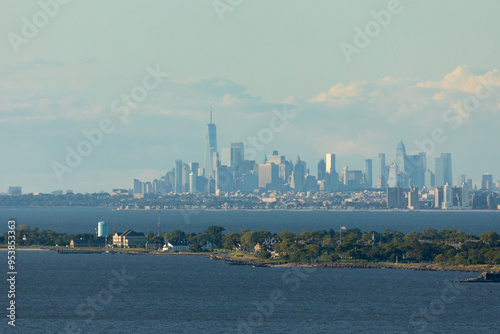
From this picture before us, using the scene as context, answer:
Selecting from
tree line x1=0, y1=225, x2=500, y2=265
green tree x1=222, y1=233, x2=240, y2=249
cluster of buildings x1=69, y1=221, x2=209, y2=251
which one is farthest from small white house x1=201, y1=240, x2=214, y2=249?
green tree x1=222, y1=233, x2=240, y2=249

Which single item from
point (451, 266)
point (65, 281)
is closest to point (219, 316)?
point (65, 281)

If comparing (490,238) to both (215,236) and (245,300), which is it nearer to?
(215,236)

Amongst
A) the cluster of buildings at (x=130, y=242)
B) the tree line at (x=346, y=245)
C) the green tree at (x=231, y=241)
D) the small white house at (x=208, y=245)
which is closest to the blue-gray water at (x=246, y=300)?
the tree line at (x=346, y=245)

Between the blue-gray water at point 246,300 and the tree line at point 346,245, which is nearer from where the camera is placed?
the blue-gray water at point 246,300

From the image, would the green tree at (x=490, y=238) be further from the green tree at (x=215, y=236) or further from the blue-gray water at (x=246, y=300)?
the green tree at (x=215, y=236)

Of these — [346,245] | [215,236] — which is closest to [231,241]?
[215,236]

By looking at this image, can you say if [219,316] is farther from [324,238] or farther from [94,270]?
[324,238]

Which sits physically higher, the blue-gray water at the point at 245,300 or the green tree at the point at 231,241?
the green tree at the point at 231,241

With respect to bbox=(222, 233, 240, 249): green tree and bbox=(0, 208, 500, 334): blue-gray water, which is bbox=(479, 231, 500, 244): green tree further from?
bbox=(222, 233, 240, 249): green tree
